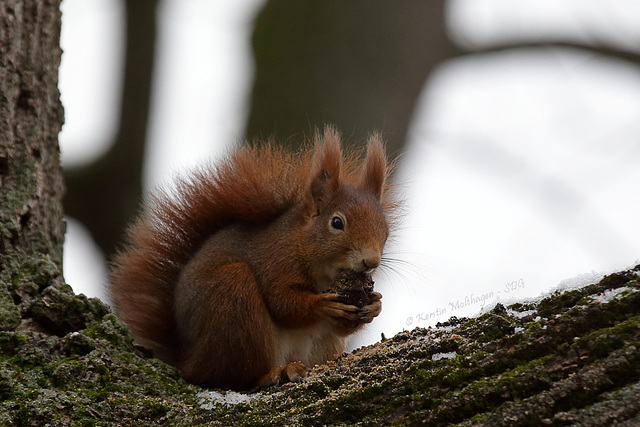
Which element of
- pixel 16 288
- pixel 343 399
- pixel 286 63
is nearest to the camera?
pixel 343 399

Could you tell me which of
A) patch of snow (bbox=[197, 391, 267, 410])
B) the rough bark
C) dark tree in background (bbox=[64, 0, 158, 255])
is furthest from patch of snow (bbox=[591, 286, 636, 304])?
dark tree in background (bbox=[64, 0, 158, 255])

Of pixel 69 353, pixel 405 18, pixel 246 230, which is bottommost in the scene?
pixel 69 353

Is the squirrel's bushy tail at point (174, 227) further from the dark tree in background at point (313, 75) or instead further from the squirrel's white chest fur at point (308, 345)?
the dark tree in background at point (313, 75)

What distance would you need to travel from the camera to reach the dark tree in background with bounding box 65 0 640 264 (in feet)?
9.31

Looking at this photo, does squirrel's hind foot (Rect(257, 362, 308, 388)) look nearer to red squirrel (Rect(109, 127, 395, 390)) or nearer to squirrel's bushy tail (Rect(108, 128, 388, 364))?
red squirrel (Rect(109, 127, 395, 390))

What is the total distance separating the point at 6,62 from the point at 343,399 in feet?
4.28

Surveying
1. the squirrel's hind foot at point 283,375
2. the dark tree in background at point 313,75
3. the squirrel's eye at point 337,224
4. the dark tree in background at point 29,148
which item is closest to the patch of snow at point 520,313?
the squirrel's hind foot at point 283,375

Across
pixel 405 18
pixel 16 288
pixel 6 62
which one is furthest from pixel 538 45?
pixel 16 288

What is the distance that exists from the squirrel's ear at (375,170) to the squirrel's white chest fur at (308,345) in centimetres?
58

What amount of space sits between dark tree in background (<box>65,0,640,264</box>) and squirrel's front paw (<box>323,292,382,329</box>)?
0.94m

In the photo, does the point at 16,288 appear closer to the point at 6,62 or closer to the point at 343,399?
the point at 6,62

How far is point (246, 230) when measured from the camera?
2.35 metres

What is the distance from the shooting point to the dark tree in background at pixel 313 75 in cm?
284

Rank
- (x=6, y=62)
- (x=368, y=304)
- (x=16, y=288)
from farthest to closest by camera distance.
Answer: (x=368, y=304)
(x=6, y=62)
(x=16, y=288)
